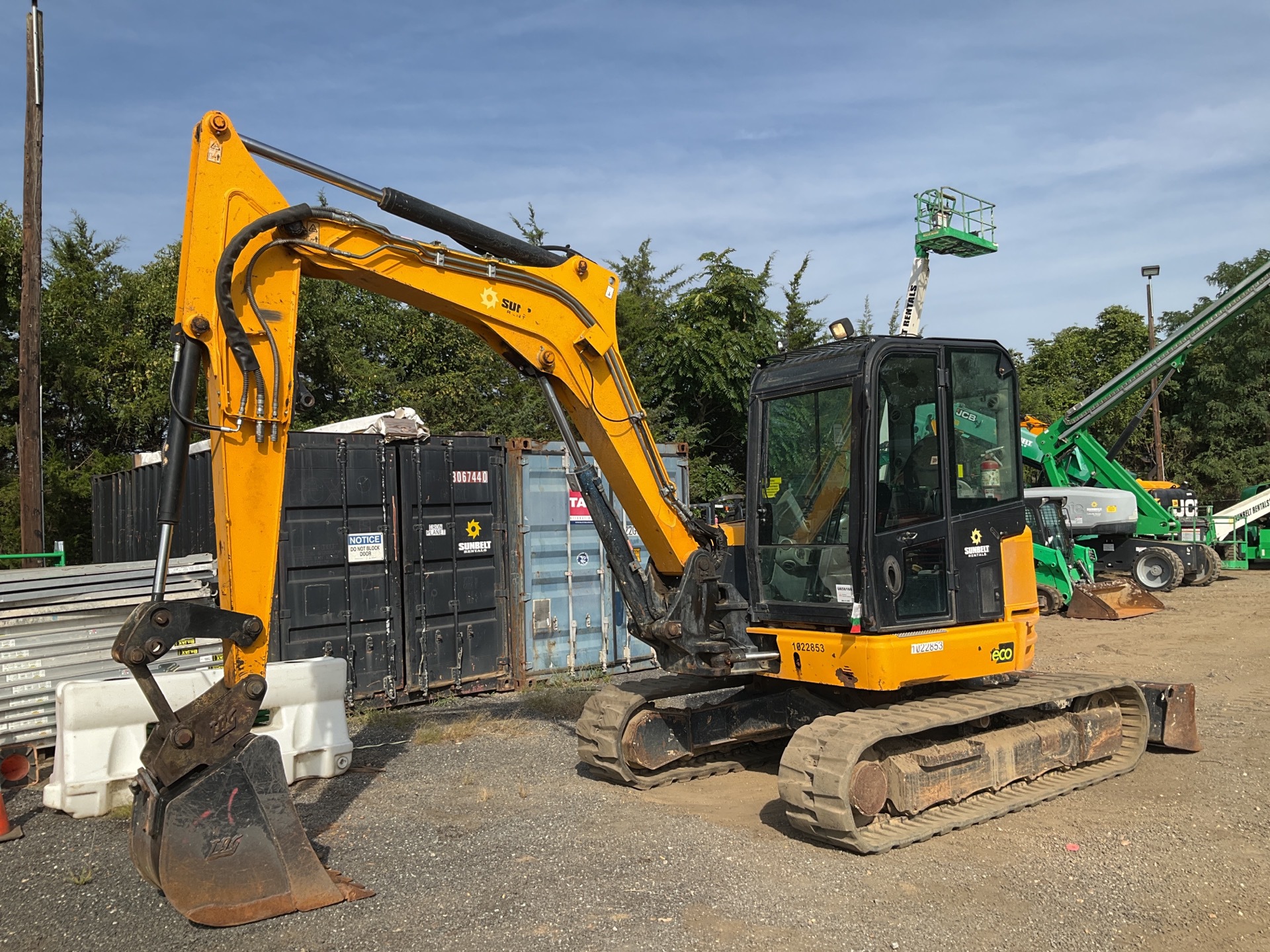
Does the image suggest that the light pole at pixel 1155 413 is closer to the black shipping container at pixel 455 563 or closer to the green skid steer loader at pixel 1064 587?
the green skid steer loader at pixel 1064 587

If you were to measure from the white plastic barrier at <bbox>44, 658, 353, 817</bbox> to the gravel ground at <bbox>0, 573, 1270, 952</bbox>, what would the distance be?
0.20m

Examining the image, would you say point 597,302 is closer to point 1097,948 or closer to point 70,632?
point 1097,948

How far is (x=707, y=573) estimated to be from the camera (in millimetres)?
6426

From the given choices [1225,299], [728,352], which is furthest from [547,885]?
[1225,299]

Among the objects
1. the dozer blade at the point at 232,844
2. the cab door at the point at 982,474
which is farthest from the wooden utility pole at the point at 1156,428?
the dozer blade at the point at 232,844

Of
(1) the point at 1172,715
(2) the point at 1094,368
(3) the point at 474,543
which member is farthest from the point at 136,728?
(2) the point at 1094,368

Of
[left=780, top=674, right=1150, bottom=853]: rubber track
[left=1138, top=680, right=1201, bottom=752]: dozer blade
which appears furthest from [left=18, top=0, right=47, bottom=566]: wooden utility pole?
[left=1138, top=680, right=1201, bottom=752]: dozer blade

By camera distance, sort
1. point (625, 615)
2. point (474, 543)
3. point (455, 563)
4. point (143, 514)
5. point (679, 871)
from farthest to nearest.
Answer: point (143, 514), point (625, 615), point (474, 543), point (455, 563), point (679, 871)

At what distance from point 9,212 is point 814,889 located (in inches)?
761

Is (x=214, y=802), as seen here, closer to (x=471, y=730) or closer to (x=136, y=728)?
(x=136, y=728)

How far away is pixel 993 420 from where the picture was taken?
6609mm

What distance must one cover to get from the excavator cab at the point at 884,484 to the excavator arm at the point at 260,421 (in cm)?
69

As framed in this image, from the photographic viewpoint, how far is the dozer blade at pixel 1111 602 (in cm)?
1564

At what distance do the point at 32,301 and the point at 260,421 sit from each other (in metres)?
9.71
